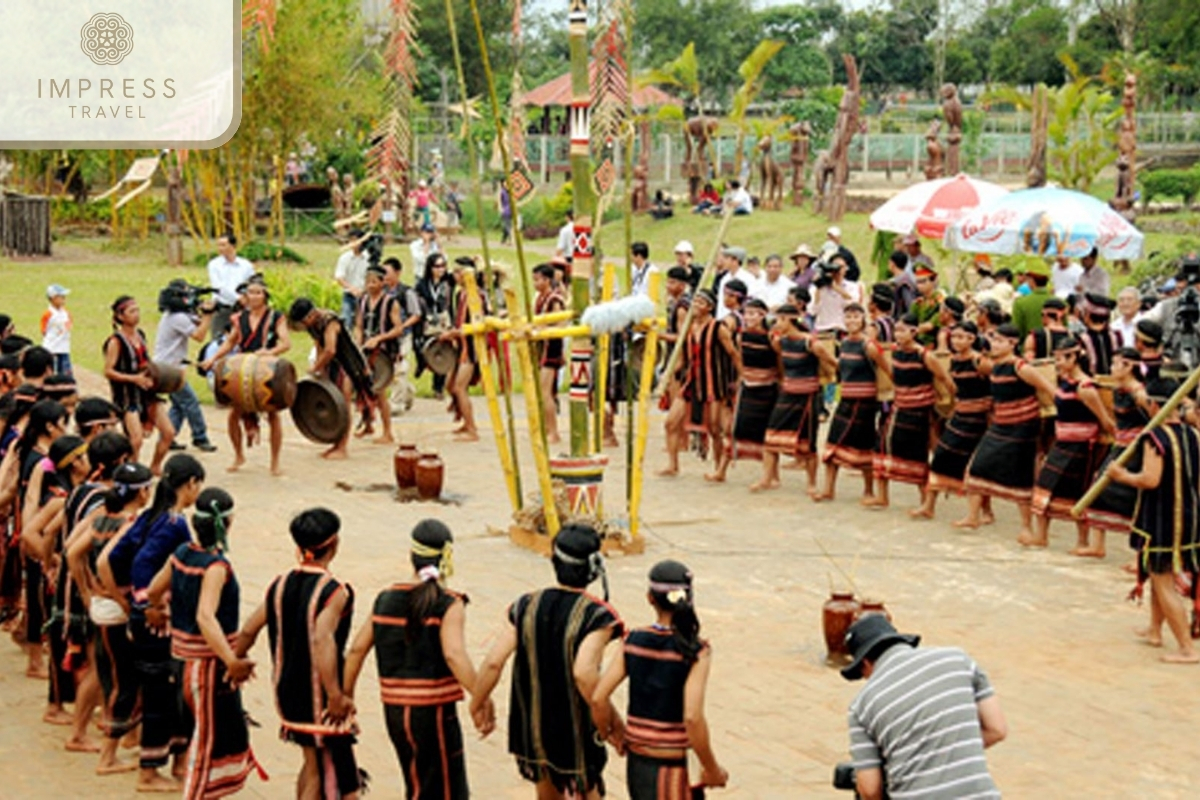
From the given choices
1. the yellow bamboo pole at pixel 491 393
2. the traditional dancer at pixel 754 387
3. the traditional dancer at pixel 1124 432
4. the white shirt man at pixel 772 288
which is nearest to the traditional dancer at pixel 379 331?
→ the traditional dancer at pixel 754 387

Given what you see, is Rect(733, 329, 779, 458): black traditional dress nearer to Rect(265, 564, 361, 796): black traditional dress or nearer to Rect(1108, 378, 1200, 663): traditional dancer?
Rect(1108, 378, 1200, 663): traditional dancer

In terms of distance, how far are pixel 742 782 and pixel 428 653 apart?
1966mm

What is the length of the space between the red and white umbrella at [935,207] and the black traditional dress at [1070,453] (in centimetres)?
706

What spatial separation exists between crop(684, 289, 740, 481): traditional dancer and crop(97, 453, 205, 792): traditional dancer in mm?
7062

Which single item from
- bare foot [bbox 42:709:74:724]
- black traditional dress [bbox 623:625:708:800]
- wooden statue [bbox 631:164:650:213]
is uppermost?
wooden statue [bbox 631:164:650:213]

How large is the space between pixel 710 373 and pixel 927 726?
907cm

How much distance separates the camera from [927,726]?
5.05m

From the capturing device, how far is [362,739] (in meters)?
8.05

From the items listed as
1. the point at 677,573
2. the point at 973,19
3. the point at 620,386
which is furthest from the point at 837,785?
the point at 973,19

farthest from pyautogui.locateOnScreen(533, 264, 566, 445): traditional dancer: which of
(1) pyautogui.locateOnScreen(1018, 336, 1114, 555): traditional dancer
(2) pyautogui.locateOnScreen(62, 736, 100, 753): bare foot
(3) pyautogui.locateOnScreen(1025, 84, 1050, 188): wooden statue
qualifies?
(3) pyautogui.locateOnScreen(1025, 84, 1050, 188): wooden statue

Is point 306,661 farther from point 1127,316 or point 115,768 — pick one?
point 1127,316

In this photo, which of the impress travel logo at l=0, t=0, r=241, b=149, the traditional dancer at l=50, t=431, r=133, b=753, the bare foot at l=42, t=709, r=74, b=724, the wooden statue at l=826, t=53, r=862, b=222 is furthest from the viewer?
the wooden statue at l=826, t=53, r=862, b=222

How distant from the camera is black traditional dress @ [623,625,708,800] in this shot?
5.80m

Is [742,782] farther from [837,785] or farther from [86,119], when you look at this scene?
[86,119]
